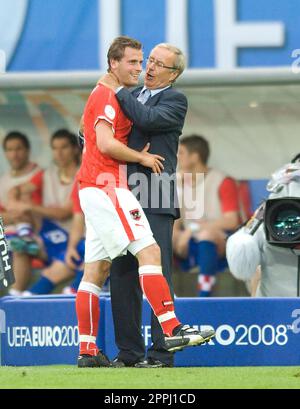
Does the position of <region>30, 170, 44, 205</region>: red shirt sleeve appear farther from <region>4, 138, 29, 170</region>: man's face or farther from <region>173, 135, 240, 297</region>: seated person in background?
<region>173, 135, 240, 297</region>: seated person in background

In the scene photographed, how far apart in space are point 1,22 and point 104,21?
36.7 inches

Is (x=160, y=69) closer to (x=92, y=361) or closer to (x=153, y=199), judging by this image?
(x=153, y=199)

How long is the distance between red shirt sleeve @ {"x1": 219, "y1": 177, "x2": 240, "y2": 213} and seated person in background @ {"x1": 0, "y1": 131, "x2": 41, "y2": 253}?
1.75 metres

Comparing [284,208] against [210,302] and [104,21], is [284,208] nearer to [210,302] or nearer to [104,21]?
[210,302]

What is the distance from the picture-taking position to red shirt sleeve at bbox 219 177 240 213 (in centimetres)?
1246

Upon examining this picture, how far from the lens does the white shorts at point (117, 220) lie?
7594 millimetres

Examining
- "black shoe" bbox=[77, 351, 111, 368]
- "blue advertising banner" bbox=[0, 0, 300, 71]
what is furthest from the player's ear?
"blue advertising banner" bbox=[0, 0, 300, 71]

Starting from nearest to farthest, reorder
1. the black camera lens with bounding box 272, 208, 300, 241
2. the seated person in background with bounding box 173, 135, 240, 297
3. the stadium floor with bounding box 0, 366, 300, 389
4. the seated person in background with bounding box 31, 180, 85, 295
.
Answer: the stadium floor with bounding box 0, 366, 300, 389 → the black camera lens with bounding box 272, 208, 300, 241 → the seated person in background with bounding box 173, 135, 240, 297 → the seated person in background with bounding box 31, 180, 85, 295

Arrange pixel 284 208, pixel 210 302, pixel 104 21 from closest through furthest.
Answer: pixel 210 302
pixel 284 208
pixel 104 21

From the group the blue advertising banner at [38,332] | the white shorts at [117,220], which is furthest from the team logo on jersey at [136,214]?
the blue advertising banner at [38,332]

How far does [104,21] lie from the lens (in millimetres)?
12141

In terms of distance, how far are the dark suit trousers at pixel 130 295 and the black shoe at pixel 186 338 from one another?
0.41 metres

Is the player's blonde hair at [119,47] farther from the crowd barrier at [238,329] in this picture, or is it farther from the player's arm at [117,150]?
the crowd barrier at [238,329]
